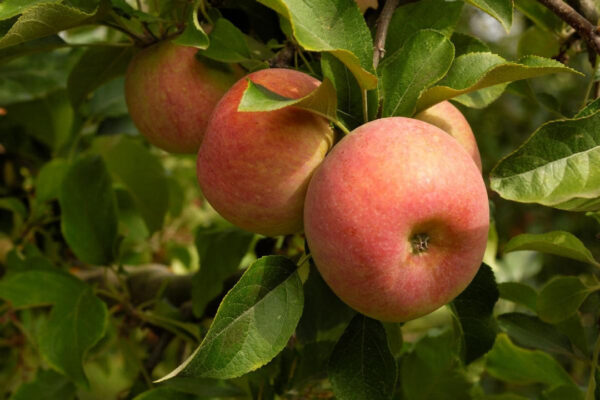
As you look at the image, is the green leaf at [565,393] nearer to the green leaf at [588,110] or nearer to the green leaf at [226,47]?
the green leaf at [588,110]

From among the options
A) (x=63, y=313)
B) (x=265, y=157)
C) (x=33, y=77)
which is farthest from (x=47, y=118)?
(x=265, y=157)

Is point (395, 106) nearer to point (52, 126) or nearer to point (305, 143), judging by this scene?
point (305, 143)

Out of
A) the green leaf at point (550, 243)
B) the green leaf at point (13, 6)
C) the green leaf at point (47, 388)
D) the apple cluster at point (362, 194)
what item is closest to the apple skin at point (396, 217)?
the apple cluster at point (362, 194)

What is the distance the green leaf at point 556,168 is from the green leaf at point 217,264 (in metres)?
0.46

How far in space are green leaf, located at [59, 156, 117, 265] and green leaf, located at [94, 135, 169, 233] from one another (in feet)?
0.66

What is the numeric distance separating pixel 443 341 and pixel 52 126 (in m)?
0.88

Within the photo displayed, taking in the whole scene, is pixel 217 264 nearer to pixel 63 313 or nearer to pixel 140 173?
pixel 63 313

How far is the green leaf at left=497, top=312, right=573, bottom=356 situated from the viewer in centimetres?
90

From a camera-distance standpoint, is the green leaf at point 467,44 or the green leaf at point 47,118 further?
the green leaf at point 47,118

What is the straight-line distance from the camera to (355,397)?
638 millimetres

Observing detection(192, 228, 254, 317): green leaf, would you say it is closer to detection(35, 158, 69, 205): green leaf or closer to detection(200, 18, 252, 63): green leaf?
detection(200, 18, 252, 63): green leaf

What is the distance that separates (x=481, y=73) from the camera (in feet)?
1.94

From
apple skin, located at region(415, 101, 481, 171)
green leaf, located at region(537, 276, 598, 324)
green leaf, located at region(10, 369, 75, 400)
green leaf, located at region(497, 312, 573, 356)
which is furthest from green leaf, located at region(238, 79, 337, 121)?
green leaf, located at region(10, 369, 75, 400)

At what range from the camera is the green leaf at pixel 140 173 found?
1225 millimetres
